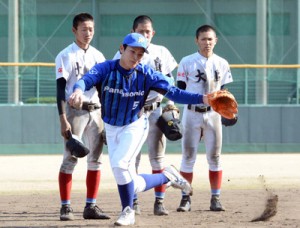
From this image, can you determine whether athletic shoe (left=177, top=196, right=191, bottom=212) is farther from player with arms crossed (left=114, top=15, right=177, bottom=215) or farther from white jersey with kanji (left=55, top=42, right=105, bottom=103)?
white jersey with kanji (left=55, top=42, right=105, bottom=103)

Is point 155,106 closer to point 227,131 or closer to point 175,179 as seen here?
point 175,179

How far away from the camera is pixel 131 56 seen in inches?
332

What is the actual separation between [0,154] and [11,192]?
8.15 meters

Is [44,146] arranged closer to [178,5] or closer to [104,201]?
[178,5]

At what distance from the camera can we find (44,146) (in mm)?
20422

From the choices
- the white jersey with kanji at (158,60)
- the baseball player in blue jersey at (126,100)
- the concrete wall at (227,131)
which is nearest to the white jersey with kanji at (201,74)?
the white jersey with kanji at (158,60)

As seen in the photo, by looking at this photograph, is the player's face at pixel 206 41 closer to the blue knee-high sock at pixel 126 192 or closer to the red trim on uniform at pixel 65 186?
the red trim on uniform at pixel 65 186

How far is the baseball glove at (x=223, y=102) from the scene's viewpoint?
837cm

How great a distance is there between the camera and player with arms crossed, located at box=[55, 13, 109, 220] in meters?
9.30

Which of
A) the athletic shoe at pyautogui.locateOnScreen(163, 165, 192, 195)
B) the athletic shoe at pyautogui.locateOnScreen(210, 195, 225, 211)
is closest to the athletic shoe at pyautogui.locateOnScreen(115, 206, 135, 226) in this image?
the athletic shoe at pyautogui.locateOnScreen(163, 165, 192, 195)

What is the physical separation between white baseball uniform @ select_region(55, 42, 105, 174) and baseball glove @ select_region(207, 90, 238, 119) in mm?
1475

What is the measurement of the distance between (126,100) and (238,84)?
43.6ft

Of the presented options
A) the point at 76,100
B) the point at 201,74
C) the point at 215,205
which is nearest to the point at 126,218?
the point at 76,100

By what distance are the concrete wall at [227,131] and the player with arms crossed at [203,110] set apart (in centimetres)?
1003
